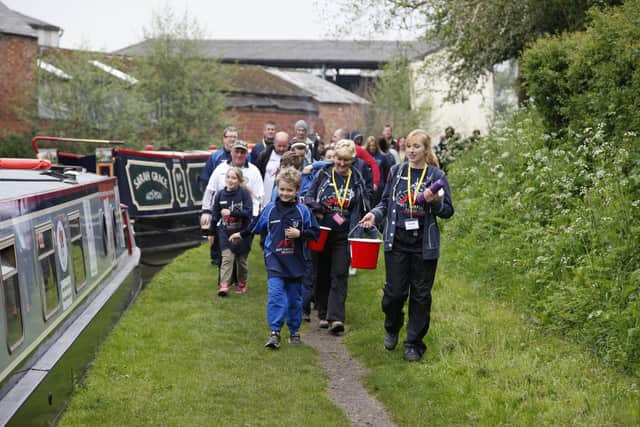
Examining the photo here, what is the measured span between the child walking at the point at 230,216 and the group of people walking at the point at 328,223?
0.01m

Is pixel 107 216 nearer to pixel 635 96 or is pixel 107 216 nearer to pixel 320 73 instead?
pixel 635 96

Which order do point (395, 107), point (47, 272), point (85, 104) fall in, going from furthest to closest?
point (395, 107) < point (85, 104) < point (47, 272)

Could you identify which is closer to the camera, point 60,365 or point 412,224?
point 60,365

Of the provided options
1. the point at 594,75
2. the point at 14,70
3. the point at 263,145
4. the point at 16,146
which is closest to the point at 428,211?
the point at 594,75

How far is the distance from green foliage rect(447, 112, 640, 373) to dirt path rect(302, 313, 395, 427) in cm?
161

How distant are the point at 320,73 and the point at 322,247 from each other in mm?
58455

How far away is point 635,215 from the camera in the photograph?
302 inches

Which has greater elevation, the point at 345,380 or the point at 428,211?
the point at 428,211

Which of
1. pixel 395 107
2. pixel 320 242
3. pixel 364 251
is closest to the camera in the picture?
pixel 364 251

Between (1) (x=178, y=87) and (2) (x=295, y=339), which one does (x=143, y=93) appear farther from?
(2) (x=295, y=339)

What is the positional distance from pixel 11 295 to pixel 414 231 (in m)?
3.21

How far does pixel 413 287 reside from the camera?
726 centimetres

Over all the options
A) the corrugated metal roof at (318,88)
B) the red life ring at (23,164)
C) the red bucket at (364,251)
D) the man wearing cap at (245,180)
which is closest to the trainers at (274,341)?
the red bucket at (364,251)

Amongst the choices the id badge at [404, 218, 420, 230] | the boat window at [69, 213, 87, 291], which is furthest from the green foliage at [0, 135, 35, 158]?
the id badge at [404, 218, 420, 230]
